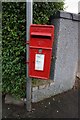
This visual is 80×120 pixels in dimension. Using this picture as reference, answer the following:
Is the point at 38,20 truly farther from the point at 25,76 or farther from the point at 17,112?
the point at 17,112

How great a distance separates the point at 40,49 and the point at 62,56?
0.99 meters

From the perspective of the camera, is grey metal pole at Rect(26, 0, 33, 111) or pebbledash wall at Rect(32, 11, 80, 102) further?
pebbledash wall at Rect(32, 11, 80, 102)

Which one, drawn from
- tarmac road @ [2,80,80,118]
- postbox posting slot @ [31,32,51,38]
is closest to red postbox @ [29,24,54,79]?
postbox posting slot @ [31,32,51,38]

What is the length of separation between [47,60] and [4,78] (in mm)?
960

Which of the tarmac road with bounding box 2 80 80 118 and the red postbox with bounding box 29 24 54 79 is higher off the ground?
the red postbox with bounding box 29 24 54 79

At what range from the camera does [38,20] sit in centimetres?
421

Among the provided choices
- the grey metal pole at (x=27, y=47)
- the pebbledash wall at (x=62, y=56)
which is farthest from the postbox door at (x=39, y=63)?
the pebbledash wall at (x=62, y=56)

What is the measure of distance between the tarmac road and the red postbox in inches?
26.7

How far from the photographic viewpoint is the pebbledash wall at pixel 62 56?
4445mm

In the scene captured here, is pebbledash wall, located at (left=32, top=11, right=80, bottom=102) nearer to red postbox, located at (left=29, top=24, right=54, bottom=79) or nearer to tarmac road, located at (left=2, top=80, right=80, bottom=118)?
tarmac road, located at (left=2, top=80, right=80, bottom=118)

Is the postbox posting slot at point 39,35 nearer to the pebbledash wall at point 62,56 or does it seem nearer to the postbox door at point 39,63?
the postbox door at point 39,63

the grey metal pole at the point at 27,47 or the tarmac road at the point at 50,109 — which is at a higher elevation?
the grey metal pole at the point at 27,47

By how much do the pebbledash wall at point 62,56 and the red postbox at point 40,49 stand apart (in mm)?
520

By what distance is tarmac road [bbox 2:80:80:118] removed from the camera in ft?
13.4
